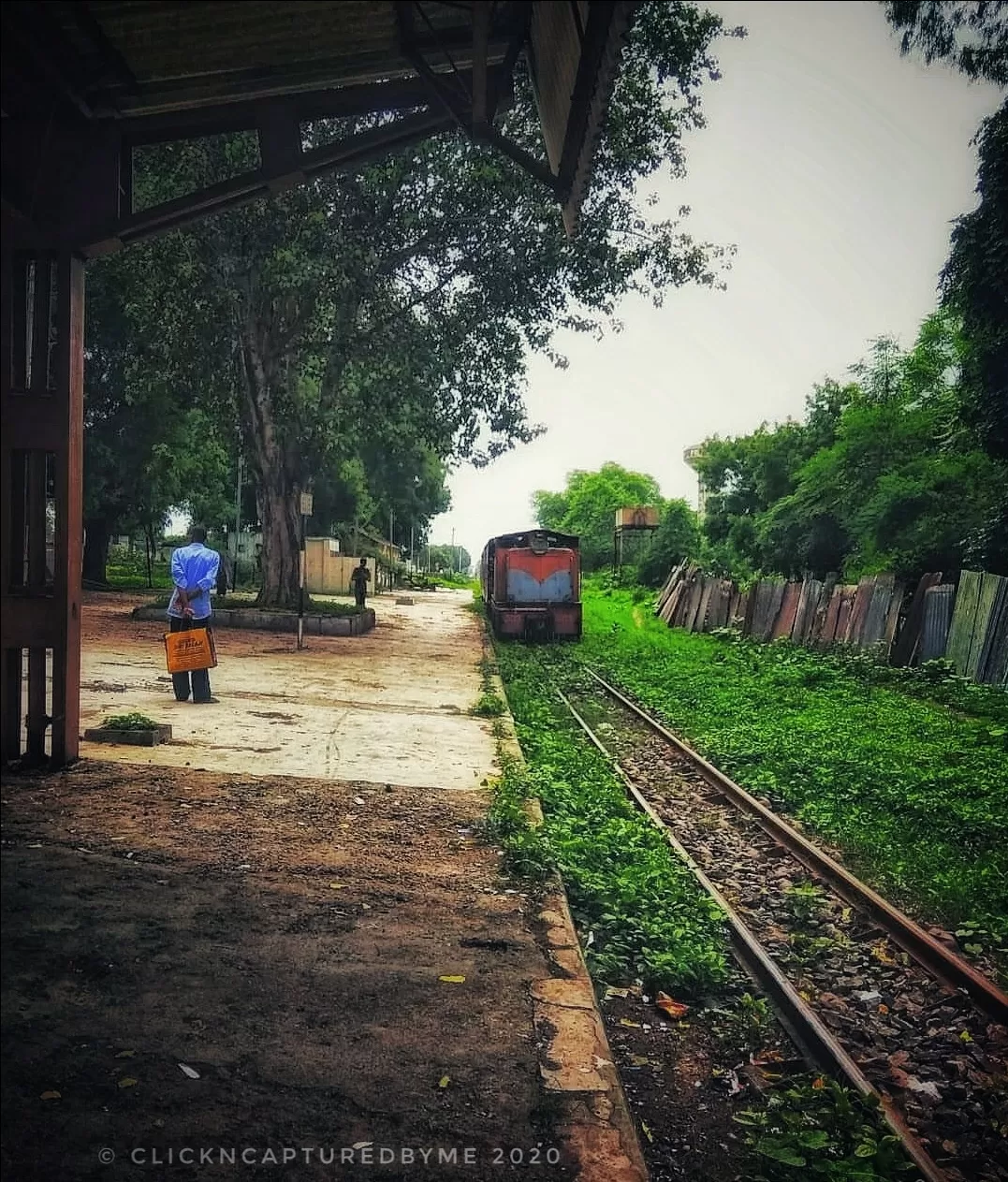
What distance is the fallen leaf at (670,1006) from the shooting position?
169 inches

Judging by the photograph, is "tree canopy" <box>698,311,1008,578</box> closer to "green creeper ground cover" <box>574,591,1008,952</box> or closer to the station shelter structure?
"green creeper ground cover" <box>574,591,1008,952</box>

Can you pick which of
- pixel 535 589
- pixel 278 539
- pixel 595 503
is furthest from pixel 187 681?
pixel 595 503

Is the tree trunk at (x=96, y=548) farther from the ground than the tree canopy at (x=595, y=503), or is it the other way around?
the tree canopy at (x=595, y=503)

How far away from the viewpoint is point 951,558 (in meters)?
17.2

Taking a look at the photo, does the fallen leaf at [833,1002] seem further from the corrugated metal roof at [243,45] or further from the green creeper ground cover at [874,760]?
the corrugated metal roof at [243,45]

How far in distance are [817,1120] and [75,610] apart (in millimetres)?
5191

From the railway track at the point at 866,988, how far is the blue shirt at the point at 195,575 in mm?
4819

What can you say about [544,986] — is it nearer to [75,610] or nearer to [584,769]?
[75,610]

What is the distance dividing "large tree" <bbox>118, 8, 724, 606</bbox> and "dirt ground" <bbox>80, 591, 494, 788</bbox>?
5.18 meters

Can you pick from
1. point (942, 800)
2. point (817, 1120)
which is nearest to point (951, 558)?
point (942, 800)

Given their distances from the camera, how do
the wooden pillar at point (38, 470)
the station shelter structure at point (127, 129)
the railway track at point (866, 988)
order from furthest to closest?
the wooden pillar at point (38, 470), the station shelter structure at point (127, 129), the railway track at point (866, 988)

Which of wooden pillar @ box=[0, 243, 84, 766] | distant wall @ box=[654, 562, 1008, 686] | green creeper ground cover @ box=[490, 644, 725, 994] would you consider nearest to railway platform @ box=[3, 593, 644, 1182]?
green creeper ground cover @ box=[490, 644, 725, 994]

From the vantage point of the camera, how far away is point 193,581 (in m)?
9.05

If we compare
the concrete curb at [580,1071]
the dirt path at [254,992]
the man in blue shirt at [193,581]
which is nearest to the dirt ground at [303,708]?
the man in blue shirt at [193,581]
